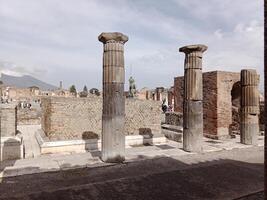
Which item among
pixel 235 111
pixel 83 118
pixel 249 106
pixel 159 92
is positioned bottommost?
pixel 83 118

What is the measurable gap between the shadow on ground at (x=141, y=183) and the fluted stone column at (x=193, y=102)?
1.94 meters

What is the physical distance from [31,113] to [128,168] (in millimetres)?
13615

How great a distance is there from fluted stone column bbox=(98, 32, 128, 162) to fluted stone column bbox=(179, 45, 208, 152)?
9.29ft

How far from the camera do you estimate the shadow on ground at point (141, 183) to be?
5.01 m

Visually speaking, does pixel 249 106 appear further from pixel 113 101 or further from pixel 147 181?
pixel 147 181

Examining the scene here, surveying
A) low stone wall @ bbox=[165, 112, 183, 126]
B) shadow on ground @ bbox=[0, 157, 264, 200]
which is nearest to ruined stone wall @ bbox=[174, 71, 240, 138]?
low stone wall @ bbox=[165, 112, 183, 126]

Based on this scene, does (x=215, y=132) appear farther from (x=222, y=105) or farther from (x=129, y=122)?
(x=129, y=122)

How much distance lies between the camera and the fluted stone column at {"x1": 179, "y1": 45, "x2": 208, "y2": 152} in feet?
30.6

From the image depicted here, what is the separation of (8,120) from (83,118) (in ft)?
9.52

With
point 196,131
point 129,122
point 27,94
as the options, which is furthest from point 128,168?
point 27,94

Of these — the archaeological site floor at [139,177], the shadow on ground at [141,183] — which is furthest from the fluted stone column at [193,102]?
the shadow on ground at [141,183]

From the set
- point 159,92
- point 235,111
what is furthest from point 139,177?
point 159,92

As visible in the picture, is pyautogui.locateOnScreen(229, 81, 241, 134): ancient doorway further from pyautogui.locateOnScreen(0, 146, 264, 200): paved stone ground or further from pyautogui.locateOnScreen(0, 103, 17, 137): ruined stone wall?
pyautogui.locateOnScreen(0, 103, 17, 137): ruined stone wall

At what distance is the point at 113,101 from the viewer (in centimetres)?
759
